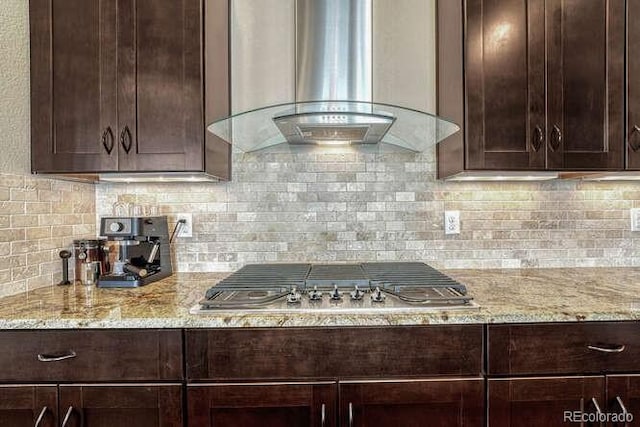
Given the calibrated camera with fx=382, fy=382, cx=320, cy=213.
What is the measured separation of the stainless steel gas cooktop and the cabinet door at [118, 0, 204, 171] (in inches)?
20.6

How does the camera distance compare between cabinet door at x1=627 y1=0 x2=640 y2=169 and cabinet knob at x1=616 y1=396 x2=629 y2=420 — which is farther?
cabinet door at x1=627 y1=0 x2=640 y2=169

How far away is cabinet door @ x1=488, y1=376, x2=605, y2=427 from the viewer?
1151mm

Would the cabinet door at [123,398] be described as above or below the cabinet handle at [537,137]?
below

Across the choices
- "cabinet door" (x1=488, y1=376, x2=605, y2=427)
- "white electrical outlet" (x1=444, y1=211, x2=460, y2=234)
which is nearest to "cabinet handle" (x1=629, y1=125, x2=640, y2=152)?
"white electrical outlet" (x1=444, y1=211, x2=460, y2=234)

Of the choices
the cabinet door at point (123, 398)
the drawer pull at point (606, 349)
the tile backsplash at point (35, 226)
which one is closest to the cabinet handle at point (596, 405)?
the drawer pull at point (606, 349)

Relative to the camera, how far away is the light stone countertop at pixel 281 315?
1127 millimetres

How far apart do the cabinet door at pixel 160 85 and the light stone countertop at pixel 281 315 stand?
1.65 feet

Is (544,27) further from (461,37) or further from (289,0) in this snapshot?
(289,0)

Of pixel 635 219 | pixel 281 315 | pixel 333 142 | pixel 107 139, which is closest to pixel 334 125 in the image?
pixel 333 142

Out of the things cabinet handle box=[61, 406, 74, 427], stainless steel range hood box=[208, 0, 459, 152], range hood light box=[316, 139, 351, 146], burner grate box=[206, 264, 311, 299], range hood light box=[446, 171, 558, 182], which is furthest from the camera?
range hood light box=[316, 139, 351, 146]

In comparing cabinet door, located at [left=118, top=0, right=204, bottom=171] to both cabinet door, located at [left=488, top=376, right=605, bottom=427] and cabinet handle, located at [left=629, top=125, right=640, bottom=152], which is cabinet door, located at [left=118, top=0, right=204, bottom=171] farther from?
cabinet handle, located at [left=629, top=125, right=640, bottom=152]

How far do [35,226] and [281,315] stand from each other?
3.65 ft

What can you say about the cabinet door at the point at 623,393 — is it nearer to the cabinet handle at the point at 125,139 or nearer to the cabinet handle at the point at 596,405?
the cabinet handle at the point at 596,405

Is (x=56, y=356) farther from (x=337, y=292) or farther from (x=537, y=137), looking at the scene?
(x=537, y=137)
